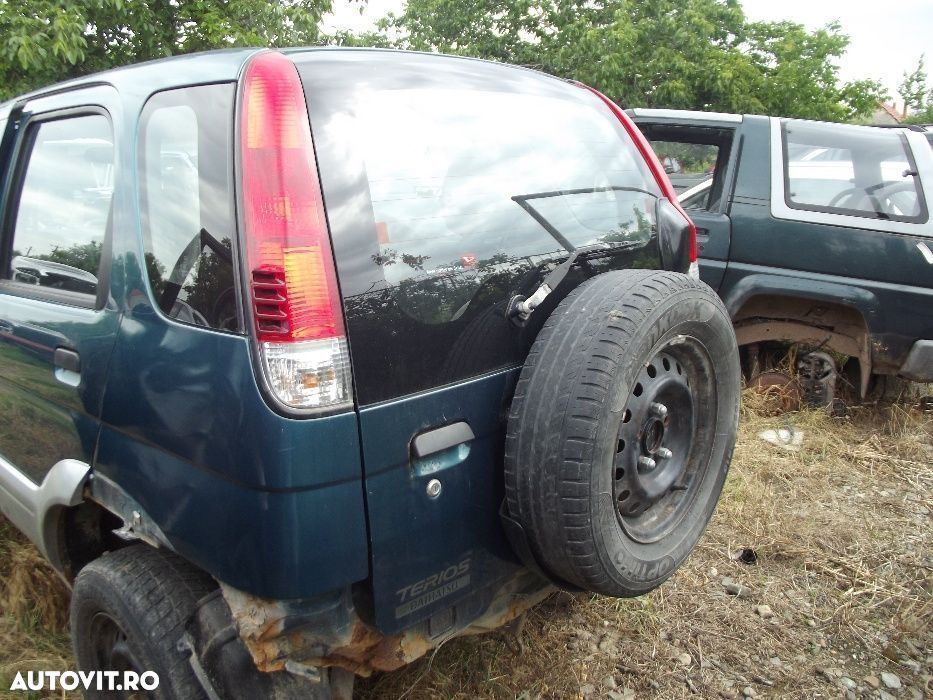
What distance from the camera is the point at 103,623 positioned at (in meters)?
2.01

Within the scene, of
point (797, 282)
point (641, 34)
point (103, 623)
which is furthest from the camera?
point (641, 34)

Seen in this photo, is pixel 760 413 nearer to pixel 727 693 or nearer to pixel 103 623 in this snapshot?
pixel 727 693

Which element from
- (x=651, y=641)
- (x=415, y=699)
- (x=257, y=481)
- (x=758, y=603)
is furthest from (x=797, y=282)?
(x=257, y=481)

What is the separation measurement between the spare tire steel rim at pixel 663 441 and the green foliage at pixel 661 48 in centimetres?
1138

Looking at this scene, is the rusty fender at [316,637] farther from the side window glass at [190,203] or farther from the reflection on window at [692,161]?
the reflection on window at [692,161]

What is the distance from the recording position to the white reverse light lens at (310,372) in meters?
1.43

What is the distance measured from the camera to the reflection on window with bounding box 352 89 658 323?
165 centimetres

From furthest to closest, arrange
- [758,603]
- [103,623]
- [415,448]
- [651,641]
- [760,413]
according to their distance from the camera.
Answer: [760,413], [758,603], [651,641], [103,623], [415,448]

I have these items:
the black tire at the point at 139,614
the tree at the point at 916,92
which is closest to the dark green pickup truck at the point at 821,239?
the black tire at the point at 139,614

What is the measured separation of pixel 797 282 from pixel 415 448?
3.38 meters

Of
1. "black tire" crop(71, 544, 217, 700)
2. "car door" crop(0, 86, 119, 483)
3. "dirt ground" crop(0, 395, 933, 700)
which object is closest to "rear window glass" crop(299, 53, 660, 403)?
"car door" crop(0, 86, 119, 483)

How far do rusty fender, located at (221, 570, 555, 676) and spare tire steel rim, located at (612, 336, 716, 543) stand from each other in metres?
0.67

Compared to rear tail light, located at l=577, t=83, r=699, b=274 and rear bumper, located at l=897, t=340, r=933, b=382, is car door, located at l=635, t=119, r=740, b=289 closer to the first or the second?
rear bumper, located at l=897, t=340, r=933, b=382

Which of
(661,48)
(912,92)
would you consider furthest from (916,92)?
(661,48)
